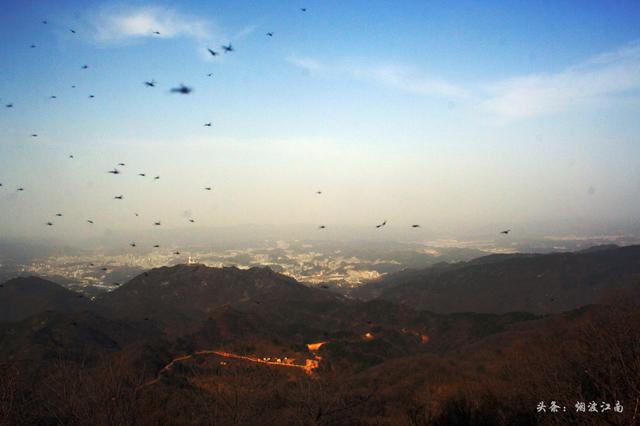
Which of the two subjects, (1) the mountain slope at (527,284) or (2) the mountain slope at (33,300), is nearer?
(1) the mountain slope at (527,284)

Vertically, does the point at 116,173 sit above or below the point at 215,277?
above

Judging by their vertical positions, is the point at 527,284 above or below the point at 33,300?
above

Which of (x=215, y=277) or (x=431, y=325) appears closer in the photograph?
(x=431, y=325)

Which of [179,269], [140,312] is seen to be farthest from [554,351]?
[179,269]

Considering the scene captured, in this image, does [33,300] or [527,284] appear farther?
[527,284]

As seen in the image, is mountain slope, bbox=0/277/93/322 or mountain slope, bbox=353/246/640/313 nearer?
mountain slope, bbox=353/246/640/313

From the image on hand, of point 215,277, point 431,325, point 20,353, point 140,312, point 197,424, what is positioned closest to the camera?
point 197,424

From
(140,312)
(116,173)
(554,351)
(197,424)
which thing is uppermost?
(116,173)

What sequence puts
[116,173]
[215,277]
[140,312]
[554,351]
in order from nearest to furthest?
[116,173] < [554,351] < [140,312] < [215,277]

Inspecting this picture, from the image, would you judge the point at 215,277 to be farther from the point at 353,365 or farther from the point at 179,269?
the point at 353,365

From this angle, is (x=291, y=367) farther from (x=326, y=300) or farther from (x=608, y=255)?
(x=608, y=255)
